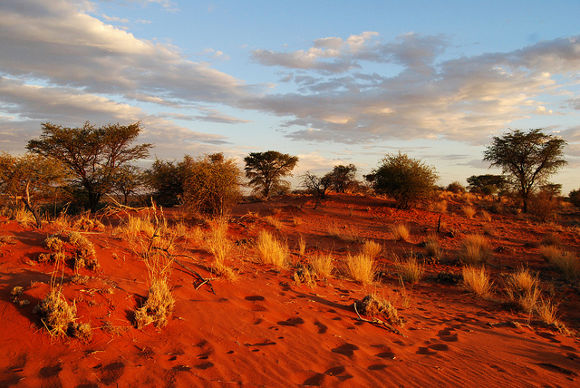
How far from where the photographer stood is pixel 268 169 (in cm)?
3362

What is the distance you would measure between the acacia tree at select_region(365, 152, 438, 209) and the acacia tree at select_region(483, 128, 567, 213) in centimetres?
747

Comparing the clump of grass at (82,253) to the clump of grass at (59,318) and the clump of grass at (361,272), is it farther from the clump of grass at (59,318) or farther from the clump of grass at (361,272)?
the clump of grass at (361,272)

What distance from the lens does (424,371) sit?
3729mm

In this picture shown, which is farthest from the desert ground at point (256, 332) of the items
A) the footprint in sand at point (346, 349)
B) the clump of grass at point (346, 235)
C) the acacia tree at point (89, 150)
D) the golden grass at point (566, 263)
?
the acacia tree at point (89, 150)

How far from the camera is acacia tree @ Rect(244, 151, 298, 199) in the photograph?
110ft

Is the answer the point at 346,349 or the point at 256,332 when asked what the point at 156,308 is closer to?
the point at 256,332

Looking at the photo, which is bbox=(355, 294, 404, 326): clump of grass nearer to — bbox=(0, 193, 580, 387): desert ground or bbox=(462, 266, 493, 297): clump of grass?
bbox=(0, 193, 580, 387): desert ground

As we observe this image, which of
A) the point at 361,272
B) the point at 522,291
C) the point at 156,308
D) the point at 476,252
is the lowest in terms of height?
the point at 522,291

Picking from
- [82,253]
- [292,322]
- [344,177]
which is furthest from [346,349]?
[344,177]

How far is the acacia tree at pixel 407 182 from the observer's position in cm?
2279

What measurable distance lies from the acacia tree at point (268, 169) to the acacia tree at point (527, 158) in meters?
18.7

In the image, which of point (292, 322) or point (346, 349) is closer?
point (346, 349)

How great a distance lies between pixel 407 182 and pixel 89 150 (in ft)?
67.8

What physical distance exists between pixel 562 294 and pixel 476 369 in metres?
6.66
